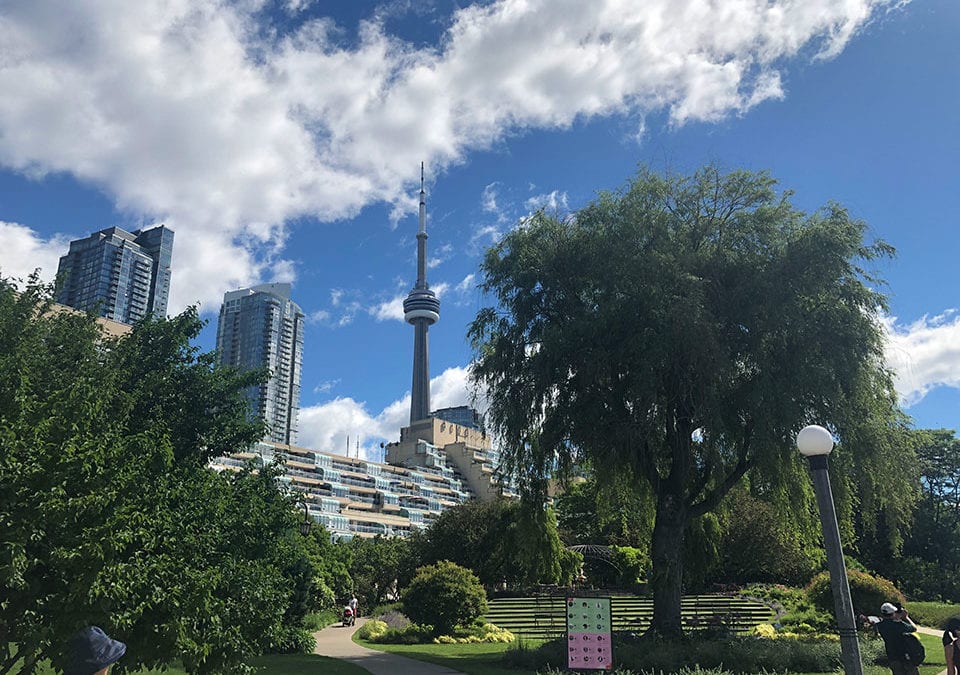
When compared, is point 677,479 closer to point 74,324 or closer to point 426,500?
point 74,324

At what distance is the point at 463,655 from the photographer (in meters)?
21.0

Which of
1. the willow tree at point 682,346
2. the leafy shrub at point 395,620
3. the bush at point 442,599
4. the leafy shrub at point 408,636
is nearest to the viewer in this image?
the willow tree at point 682,346

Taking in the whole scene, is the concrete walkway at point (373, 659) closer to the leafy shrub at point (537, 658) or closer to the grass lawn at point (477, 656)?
the grass lawn at point (477, 656)

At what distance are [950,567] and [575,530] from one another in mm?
25630

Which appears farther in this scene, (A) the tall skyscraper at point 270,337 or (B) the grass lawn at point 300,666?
(A) the tall skyscraper at point 270,337

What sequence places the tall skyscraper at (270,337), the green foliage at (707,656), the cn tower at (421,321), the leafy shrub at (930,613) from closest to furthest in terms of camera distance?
1. the green foliage at (707,656)
2. the leafy shrub at (930,613)
3. the tall skyscraper at (270,337)
4. the cn tower at (421,321)

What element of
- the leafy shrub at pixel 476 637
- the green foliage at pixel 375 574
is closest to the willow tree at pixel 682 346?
the leafy shrub at pixel 476 637

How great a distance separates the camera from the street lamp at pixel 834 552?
7.68 meters

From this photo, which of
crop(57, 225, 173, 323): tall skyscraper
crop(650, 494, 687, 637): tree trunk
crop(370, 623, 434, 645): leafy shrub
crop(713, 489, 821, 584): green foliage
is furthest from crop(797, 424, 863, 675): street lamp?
crop(57, 225, 173, 323): tall skyscraper

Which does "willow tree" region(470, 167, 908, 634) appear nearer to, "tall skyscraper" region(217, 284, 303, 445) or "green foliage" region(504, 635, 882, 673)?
"green foliage" region(504, 635, 882, 673)

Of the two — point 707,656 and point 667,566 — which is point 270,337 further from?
point 707,656

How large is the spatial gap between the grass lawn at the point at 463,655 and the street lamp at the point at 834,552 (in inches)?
414

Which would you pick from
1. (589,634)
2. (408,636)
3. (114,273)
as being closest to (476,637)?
(408,636)

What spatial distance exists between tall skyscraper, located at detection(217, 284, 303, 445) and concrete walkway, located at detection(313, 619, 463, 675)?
122691 millimetres
